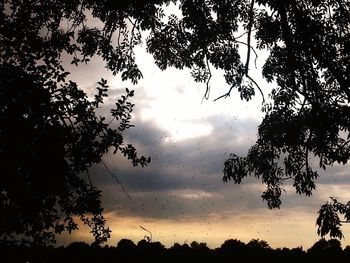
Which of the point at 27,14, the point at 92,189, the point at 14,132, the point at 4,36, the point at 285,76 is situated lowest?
the point at 92,189

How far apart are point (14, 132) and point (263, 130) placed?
381 inches

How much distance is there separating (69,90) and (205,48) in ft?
23.6

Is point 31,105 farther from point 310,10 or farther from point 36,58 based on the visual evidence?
point 310,10

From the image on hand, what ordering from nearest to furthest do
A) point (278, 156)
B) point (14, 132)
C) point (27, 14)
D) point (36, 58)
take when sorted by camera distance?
point (14, 132) → point (36, 58) → point (27, 14) → point (278, 156)

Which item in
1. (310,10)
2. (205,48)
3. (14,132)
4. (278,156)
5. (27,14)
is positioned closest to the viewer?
(14,132)

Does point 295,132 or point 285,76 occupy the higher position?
point 285,76

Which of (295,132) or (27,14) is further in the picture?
(295,132)

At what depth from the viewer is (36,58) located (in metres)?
6.34

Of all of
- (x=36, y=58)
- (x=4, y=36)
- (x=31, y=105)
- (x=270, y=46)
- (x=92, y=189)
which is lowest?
(x=92, y=189)

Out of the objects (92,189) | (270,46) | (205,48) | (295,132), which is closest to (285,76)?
(270,46)

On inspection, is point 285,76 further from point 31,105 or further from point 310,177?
point 31,105

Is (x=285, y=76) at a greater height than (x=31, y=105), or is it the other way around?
(x=285, y=76)

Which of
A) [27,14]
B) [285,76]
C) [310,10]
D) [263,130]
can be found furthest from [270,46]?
[27,14]

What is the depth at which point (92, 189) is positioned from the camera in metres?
7.33
